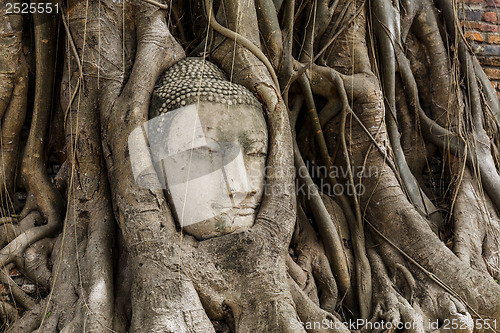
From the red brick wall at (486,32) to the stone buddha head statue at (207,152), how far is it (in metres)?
2.14

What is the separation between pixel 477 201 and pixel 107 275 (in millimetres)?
1922

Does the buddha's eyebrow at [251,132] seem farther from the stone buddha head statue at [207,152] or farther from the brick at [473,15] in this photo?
the brick at [473,15]

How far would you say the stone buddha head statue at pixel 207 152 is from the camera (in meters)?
1.96

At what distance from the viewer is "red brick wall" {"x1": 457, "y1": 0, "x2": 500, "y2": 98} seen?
3469mm

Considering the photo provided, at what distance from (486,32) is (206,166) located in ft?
8.31

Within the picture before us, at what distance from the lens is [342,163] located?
2611 mm

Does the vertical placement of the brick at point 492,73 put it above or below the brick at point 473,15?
below

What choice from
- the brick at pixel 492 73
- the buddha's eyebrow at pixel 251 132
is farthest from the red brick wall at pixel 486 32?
the buddha's eyebrow at pixel 251 132

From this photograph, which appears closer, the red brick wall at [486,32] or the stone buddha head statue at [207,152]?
the stone buddha head statue at [207,152]

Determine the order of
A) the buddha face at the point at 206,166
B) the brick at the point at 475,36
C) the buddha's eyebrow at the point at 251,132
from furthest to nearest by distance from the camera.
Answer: the brick at the point at 475,36
the buddha's eyebrow at the point at 251,132
the buddha face at the point at 206,166

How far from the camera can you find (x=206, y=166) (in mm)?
1981

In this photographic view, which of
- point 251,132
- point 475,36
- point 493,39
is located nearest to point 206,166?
point 251,132

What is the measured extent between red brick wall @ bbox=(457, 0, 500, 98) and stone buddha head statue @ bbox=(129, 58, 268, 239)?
214 centimetres

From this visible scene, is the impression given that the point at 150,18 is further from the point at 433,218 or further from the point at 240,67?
the point at 433,218
